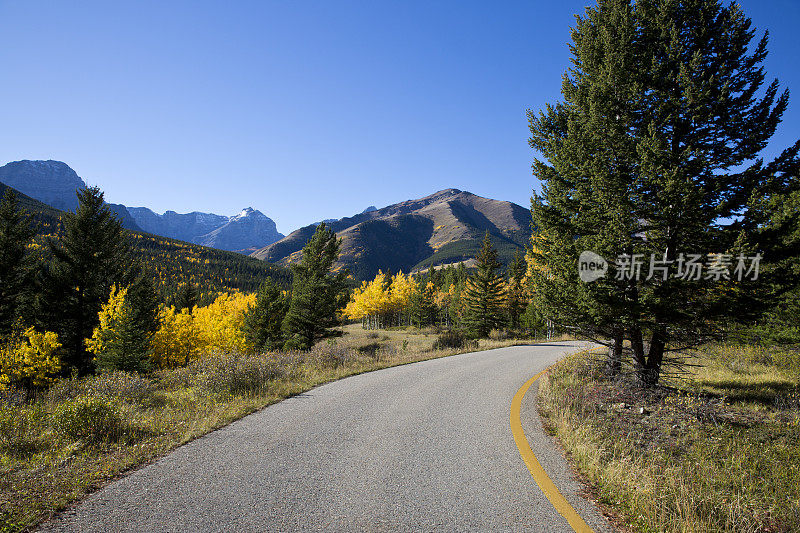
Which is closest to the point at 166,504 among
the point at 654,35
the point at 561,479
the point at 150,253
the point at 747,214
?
the point at 561,479

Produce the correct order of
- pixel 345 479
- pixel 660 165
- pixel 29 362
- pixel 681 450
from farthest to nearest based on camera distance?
1. pixel 29 362
2. pixel 660 165
3. pixel 681 450
4. pixel 345 479

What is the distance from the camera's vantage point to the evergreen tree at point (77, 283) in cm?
2202

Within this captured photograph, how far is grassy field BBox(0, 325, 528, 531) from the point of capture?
316cm

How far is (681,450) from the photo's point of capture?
4.58 meters

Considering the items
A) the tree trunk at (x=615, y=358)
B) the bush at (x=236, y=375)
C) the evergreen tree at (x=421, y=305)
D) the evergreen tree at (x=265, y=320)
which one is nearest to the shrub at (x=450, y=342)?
the tree trunk at (x=615, y=358)

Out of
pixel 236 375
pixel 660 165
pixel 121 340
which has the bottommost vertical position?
pixel 121 340

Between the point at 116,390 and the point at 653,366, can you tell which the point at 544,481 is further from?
the point at 116,390

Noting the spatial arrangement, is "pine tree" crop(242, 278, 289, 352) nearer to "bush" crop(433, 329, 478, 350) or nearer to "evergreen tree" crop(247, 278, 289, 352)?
"evergreen tree" crop(247, 278, 289, 352)

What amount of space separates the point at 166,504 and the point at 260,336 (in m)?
29.2

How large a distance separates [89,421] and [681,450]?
8507mm

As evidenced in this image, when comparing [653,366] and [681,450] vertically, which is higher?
[653,366]

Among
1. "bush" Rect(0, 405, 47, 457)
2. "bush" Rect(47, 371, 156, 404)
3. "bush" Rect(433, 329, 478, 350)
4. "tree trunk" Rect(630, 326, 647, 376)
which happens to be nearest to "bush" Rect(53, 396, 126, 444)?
"bush" Rect(0, 405, 47, 457)

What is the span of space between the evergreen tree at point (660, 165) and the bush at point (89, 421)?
846 cm

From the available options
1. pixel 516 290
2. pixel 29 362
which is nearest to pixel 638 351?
pixel 29 362
